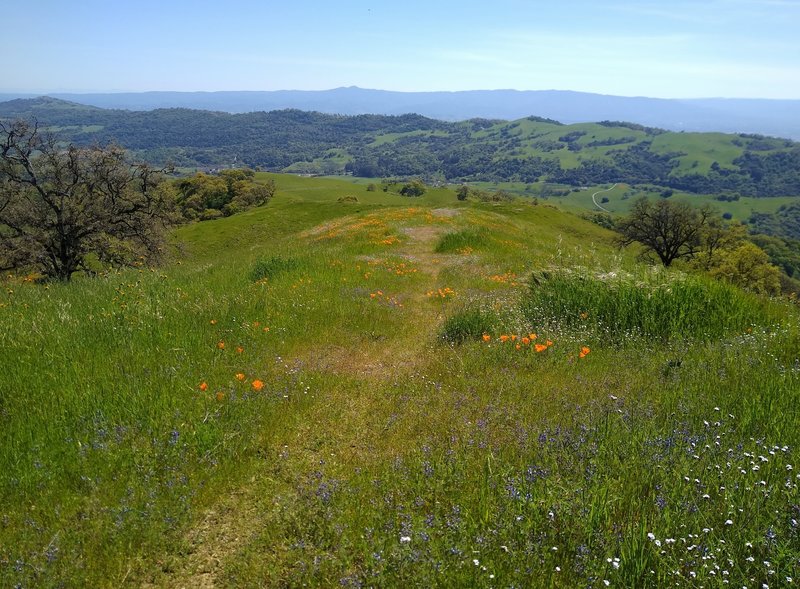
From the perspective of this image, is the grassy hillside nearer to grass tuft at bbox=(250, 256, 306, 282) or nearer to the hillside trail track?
the hillside trail track

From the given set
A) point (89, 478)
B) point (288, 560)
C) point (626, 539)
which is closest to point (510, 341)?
point (626, 539)

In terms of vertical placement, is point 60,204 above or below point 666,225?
above

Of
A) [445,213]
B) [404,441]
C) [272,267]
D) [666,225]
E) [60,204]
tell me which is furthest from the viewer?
[666,225]

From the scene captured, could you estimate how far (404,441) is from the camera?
18.1ft

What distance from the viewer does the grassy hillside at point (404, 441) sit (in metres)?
3.66

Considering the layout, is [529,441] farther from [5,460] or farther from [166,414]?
[5,460]

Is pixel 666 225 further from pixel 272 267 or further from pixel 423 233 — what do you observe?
pixel 272 267

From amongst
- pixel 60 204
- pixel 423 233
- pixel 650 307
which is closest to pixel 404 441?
pixel 650 307

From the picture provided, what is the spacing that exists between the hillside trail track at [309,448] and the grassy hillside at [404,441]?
3 cm

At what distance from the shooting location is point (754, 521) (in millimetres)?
3584

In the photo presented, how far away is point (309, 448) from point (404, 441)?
45.1 inches

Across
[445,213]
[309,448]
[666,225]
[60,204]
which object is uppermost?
[60,204]

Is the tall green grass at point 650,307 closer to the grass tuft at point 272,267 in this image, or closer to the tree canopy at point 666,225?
the grass tuft at point 272,267

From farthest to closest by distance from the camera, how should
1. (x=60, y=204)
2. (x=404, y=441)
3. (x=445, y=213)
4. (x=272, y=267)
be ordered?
1. (x=445, y=213)
2. (x=60, y=204)
3. (x=272, y=267)
4. (x=404, y=441)
